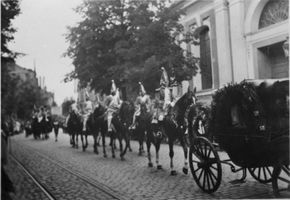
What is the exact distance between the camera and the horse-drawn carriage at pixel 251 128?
598 centimetres

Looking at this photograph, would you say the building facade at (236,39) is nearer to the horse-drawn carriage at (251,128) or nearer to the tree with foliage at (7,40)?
the horse-drawn carriage at (251,128)

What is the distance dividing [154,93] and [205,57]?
5.33 meters

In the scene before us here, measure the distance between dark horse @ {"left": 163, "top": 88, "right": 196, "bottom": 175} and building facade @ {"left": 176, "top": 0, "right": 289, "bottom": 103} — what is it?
1.56 ft

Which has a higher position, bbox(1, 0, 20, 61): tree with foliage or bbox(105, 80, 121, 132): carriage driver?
bbox(1, 0, 20, 61): tree with foliage

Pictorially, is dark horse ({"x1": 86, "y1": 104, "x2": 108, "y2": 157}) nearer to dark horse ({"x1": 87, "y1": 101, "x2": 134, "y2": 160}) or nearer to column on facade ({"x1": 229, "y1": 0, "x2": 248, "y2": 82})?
dark horse ({"x1": 87, "y1": 101, "x2": 134, "y2": 160})

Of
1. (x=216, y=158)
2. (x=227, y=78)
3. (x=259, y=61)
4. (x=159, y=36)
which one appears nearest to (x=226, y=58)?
(x=227, y=78)

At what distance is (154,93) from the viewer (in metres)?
10.5

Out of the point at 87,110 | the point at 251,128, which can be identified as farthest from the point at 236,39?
the point at 251,128

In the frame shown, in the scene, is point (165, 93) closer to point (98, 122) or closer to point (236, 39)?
point (236, 39)

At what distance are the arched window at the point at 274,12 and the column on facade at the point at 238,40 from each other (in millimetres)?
651

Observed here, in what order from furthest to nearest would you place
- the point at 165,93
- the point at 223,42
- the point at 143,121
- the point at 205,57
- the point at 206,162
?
1. the point at 205,57
2. the point at 223,42
3. the point at 143,121
4. the point at 165,93
5. the point at 206,162

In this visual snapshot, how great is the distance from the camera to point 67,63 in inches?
347

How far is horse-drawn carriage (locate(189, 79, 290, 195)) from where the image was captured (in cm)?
598

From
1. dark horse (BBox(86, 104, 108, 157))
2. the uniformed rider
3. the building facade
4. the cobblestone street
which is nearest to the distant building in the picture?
the cobblestone street
